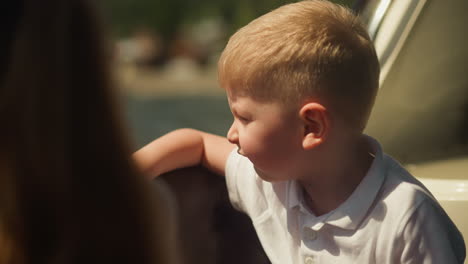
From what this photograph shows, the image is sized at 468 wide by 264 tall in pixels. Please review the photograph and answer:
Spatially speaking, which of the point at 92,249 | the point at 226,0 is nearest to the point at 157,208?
the point at 92,249

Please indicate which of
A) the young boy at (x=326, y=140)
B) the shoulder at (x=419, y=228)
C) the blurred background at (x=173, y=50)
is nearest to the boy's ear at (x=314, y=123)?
the young boy at (x=326, y=140)

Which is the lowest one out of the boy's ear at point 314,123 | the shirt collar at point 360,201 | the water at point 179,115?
the water at point 179,115

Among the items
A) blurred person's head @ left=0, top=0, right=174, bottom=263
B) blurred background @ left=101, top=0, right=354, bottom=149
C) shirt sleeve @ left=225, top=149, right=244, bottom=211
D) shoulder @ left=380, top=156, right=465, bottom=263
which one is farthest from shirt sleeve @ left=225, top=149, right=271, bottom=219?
blurred background @ left=101, top=0, right=354, bottom=149

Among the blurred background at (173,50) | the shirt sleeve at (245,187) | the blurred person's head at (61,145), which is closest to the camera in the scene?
the blurred person's head at (61,145)

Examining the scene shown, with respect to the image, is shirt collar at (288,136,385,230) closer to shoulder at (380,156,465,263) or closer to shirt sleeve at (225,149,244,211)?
shoulder at (380,156,465,263)

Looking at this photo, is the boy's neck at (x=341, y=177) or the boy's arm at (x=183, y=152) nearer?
the boy's neck at (x=341, y=177)

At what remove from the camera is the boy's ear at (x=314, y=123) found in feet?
3.36

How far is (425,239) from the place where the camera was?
100 cm

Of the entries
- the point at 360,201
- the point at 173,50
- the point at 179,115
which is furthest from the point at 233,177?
the point at 173,50

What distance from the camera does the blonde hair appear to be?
3.33 feet

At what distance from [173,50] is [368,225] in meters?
12.6

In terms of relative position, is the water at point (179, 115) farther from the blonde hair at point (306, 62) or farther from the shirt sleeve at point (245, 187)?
the blonde hair at point (306, 62)

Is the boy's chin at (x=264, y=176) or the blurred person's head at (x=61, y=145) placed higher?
the blurred person's head at (x=61, y=145)

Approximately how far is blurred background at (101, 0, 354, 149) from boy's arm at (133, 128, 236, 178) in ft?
17.4
